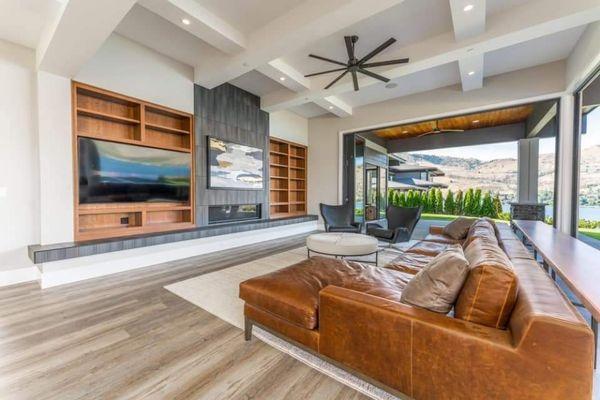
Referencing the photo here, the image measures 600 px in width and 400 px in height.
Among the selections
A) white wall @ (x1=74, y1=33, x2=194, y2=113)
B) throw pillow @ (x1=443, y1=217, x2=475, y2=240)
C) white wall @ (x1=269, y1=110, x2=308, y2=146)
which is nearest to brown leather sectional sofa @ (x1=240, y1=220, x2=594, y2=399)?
throw pillow @ (x1=443, y1=217, x2=475, y2=240)

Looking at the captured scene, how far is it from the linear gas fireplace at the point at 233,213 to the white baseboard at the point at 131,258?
45cm

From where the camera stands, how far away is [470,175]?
30.7 ft

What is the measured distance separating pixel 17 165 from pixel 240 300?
3270 millimetres

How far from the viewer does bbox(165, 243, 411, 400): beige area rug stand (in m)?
1.61

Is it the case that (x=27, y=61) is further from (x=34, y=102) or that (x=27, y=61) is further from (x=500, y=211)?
(x=500, y=211)

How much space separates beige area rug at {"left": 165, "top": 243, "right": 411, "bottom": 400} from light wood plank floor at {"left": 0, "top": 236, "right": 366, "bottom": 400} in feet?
0.20

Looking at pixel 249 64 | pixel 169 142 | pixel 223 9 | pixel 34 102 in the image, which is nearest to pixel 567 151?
pixel 249 64

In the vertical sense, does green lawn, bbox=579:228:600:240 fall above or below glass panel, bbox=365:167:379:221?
below

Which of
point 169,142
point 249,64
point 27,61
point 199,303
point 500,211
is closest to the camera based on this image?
point 199,303

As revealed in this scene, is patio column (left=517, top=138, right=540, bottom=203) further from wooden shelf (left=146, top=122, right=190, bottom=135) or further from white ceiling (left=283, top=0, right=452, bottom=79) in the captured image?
wooden shelf (left=146, top=122, right=190, bottom=135)

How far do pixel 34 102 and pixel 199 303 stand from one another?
3.36 metres

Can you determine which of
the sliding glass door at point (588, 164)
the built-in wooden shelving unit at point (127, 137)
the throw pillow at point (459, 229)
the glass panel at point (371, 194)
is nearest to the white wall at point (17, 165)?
the built-in wooden shelving unit at point (127, 137)

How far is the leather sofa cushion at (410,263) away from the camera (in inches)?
94.3

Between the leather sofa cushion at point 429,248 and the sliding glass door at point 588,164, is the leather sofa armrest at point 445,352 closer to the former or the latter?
the leather sofa cushion at point 429,248
